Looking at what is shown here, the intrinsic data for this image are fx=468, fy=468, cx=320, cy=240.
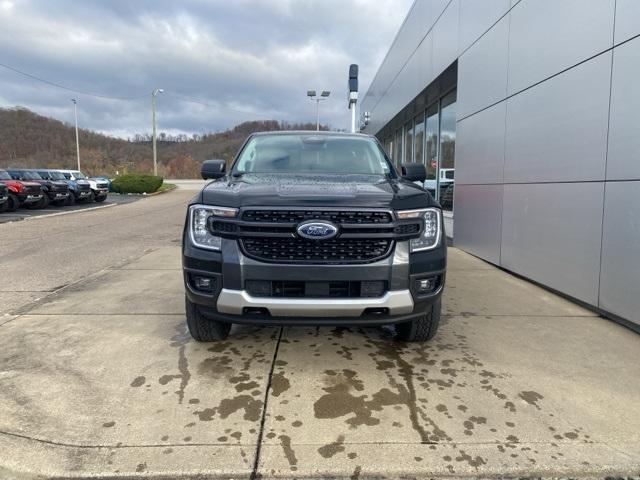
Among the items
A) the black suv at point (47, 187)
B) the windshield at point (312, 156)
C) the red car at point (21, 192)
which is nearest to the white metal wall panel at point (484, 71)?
the windshield at point (312, 156)

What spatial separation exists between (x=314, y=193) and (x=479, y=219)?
5.44 m

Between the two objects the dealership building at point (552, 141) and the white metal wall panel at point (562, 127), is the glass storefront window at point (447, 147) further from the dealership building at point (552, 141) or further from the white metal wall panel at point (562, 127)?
the white metal wall panel at point (562, 127)

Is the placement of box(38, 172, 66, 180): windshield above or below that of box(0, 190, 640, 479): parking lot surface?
above

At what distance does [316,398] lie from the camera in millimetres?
2959

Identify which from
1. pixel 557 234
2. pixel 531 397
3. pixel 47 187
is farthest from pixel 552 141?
pixel 47 187

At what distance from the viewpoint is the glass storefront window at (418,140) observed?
14.2 meters

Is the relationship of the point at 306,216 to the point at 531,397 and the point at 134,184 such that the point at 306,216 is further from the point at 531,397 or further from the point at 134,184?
the point at 134,184

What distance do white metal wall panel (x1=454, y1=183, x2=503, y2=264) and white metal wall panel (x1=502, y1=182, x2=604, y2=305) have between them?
1.28 feet

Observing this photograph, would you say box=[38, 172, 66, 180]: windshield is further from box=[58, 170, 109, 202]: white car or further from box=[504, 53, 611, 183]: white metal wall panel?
box=[504, 53, 611, 183]: white metal wall panel

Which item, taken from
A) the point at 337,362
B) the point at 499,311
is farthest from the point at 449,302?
the point at 337,362

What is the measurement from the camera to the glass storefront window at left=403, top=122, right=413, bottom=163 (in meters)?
16.1

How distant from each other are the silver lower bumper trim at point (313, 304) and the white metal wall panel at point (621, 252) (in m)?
2.49

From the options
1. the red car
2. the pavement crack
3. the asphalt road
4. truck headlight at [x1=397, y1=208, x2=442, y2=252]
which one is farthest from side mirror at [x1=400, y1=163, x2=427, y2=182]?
the red car

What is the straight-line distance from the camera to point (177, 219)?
16516 millimetres
